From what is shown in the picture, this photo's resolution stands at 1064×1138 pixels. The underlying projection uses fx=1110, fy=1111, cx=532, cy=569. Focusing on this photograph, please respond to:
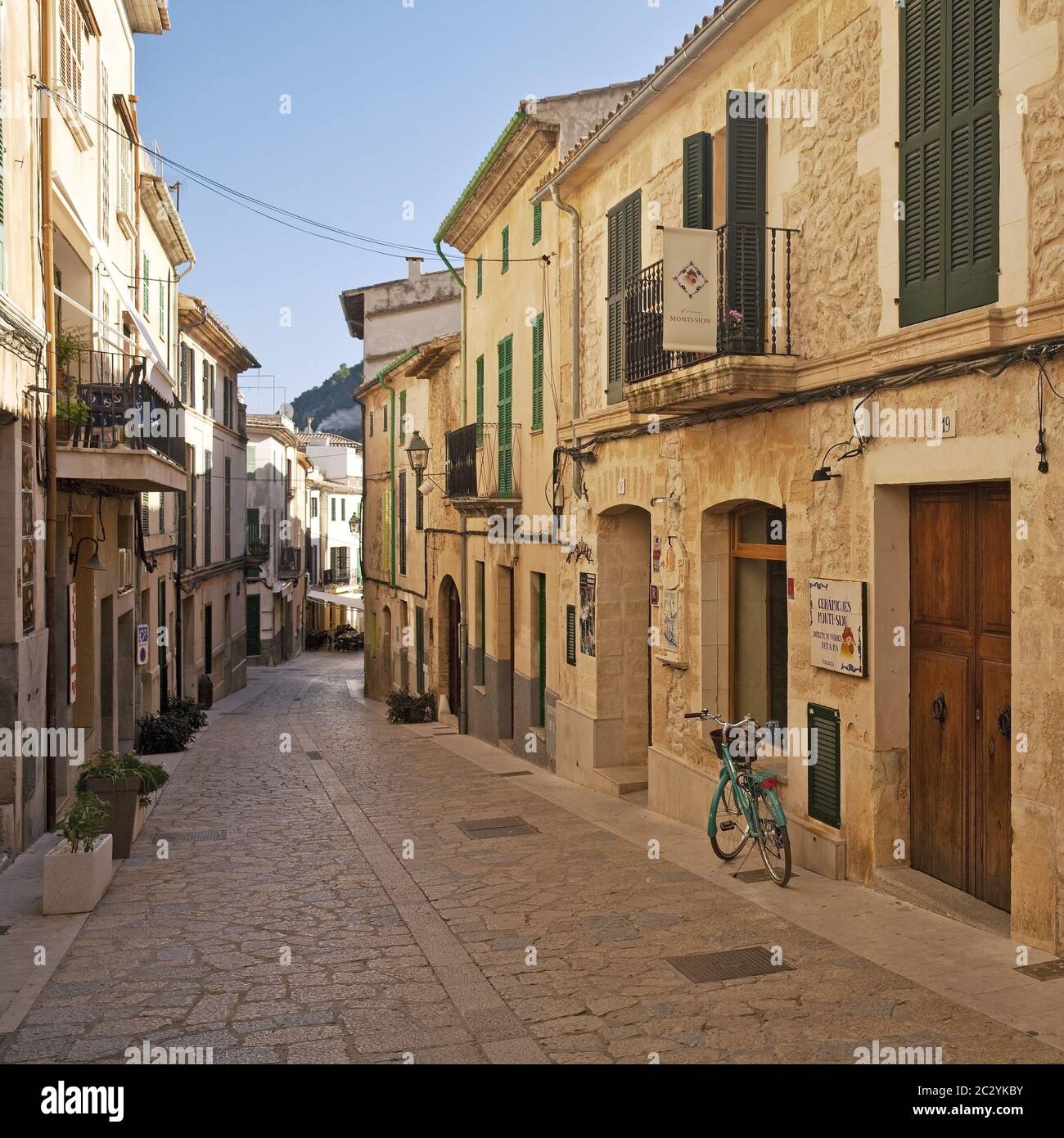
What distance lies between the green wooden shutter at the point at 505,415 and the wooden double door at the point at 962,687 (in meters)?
10.2

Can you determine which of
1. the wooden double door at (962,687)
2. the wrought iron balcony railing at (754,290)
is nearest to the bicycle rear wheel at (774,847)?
the wooden double door at (962,687)

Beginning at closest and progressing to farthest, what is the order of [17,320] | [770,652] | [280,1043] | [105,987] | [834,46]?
1. [280,1043]
2. [105,987]
3. [834,46]
4. [17,320]
5. [770,652]

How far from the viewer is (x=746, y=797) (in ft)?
28.8

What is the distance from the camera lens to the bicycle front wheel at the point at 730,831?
9082 mm

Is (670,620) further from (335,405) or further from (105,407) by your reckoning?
(335,405)

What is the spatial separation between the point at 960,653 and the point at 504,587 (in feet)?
39.6

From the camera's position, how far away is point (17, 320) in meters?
9.31

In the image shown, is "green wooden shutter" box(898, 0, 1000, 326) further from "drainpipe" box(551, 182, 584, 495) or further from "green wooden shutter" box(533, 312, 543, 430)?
"green wooden shutter" box(533, 312, 543, 430)

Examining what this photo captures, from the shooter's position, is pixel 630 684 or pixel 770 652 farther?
pixel 630 684

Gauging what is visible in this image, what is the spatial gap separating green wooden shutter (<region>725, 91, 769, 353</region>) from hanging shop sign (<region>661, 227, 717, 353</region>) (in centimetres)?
18

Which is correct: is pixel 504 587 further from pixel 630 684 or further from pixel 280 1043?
pixel 280 1043

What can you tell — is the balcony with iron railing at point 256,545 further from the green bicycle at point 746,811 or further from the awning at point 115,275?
the green bicycle at point 746,811

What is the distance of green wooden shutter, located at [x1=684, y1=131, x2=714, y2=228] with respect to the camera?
10.4 meters
